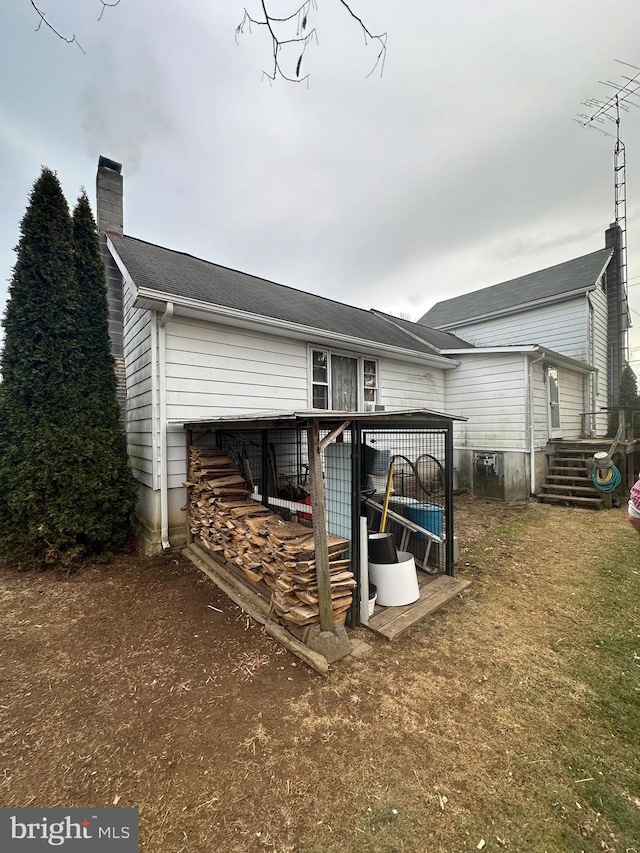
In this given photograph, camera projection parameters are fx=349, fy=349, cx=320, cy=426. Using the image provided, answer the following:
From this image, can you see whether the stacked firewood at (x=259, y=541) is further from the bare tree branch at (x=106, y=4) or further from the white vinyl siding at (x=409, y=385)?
the white vinyl siding at (x=409, y=385)

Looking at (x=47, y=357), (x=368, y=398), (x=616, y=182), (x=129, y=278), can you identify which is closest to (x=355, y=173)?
(x=368, y=398)

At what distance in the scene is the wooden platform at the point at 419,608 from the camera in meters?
3.07

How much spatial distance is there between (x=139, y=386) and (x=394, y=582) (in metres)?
4.80

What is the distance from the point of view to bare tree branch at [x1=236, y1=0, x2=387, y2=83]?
1.73 meters

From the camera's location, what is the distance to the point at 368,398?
26.0ft

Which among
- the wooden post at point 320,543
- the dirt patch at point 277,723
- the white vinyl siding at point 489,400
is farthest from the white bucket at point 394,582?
the white vinyl siding at point 489,400

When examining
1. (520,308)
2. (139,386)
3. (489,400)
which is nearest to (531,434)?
(489,400)

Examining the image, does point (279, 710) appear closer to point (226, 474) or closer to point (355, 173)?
point (226, 474)

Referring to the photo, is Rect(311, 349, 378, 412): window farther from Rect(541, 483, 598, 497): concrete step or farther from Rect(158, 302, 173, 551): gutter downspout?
Rect(541, 483, 598, 497): concrete step

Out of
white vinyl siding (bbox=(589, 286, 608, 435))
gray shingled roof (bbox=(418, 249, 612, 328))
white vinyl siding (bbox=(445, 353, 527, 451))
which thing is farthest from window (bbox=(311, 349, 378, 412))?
white vinyl siding (bbox=(589, 286, 608, 435))

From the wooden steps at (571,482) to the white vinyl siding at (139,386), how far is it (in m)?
8.37

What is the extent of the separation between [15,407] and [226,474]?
2.98 meters

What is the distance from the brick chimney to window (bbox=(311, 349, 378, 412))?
3.74 metres

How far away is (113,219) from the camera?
22.4ft
